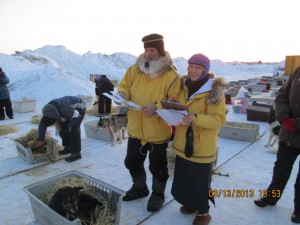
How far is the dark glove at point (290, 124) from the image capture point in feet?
8.43

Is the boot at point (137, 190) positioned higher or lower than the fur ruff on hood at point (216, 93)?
lower

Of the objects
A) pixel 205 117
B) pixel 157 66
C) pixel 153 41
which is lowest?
pixel 205 117

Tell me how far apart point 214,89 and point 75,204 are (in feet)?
5.48

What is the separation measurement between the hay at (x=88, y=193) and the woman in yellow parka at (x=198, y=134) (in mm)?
735

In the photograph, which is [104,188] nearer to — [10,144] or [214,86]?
[214,86]

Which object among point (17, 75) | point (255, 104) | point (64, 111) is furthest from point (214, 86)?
point (17, 75)

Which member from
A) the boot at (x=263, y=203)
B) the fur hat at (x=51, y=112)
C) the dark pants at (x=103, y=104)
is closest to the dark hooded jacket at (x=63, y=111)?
the fur hat at (x=51, y=112)

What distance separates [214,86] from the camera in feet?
7.71

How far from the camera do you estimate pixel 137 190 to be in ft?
10.6

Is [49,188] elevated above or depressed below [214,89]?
below

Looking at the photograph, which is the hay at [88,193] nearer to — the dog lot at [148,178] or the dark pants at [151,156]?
the dog lot at [148,178]

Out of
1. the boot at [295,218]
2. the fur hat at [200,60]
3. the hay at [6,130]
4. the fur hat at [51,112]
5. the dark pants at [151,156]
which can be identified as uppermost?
the fur hat at [200,60]

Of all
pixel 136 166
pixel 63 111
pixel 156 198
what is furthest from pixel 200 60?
pixel 63 111

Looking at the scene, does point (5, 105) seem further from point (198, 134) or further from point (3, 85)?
point (198, 134)
